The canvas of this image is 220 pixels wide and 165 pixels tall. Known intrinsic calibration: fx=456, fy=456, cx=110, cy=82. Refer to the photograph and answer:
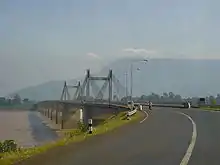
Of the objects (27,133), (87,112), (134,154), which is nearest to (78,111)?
(87,112)

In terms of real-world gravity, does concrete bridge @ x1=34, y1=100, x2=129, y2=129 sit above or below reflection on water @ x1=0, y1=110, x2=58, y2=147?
above

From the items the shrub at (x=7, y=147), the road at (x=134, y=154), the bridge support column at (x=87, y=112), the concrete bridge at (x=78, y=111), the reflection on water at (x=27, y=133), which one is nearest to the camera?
the road at (x=134, y=154)

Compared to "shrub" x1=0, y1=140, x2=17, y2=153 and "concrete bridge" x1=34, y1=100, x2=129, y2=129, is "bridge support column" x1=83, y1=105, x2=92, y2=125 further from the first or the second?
"shrub" x1=0, y1=140, x2=17, y2=153

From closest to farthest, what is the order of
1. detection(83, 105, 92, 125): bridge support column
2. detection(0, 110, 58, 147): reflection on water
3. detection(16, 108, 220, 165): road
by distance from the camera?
detection(16, 108, 220, 165): road < detection(0, 110, 58, 147): reflection on water < detection(83, 105, 92, 125): bridge support column

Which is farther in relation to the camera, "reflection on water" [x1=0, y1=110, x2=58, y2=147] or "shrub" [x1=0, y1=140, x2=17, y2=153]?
"reflection on water" [x1=0, y1=110, x2=58, y2=147]

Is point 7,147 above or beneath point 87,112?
beneath

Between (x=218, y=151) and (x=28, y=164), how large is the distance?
257 inches

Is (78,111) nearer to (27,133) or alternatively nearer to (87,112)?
(87,112)

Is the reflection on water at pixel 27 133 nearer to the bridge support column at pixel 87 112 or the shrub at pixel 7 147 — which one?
the bridge support column at pixel 87 112

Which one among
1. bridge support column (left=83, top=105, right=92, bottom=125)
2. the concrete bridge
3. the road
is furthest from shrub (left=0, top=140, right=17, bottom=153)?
bridge support column (left=83, top=105, right=92, bottom=125)

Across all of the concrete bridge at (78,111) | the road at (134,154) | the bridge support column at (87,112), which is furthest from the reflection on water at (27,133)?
the road at (134,154)

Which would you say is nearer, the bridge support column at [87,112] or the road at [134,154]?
the road at [134,154]

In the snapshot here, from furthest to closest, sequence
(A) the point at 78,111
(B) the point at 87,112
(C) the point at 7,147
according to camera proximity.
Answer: (A) the point at 78,111 → (B) the point at 87,112 → (C) the point at 7,147

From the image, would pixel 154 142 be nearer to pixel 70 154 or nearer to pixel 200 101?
pixel 70 154
